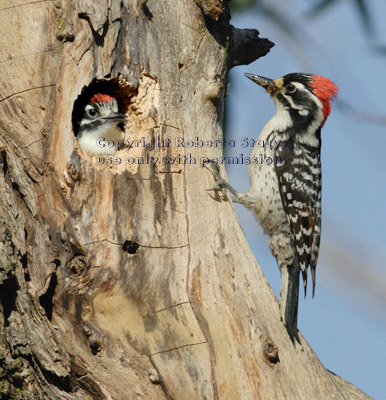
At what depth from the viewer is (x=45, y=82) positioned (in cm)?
377

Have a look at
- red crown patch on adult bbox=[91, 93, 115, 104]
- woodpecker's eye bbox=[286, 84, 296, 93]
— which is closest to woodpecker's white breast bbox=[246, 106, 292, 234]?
woodpecker's eye bbox=[286, 84, 296, 93]

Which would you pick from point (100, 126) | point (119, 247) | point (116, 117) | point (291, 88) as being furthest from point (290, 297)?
point (291, 88)

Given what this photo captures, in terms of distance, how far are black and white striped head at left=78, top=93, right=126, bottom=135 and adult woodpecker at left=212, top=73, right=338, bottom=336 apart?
140 centimetres

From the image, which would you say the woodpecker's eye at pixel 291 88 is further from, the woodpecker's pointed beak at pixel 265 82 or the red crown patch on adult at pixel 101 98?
the red crown patch on adult at pixel 101 98

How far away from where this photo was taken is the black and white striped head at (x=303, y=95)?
19.6 ft

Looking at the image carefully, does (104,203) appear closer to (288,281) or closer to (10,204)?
(10,204)

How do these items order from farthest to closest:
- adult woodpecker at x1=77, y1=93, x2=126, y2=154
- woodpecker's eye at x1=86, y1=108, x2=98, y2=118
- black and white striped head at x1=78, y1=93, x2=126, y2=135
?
woodpecker's eye at x1=86, y1=108, x2=98, y2=118 → adult woodpecker at x1=77, y1=93, x2=126, y2=154 → black and white striped head at x1=78, y1=93, x2=126, y2=135

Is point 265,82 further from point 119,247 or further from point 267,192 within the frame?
point 119,247

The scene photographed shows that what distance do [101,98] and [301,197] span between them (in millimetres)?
2237

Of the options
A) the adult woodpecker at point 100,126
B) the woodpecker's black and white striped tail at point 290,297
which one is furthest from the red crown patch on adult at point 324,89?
the adult woodpecker at point 100,126

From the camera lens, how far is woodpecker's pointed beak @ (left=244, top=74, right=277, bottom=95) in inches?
235

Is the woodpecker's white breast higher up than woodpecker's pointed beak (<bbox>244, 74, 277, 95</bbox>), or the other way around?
woodpecker's pointed beak (<bbox>244, 74, 277, 95</bbox>)

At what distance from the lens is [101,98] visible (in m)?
4.70

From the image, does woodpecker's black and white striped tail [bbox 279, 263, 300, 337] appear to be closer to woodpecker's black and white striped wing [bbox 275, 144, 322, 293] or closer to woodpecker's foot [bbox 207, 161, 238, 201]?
woodpecker's black and white striped wing [bbox 275, 144, 322, 293]
